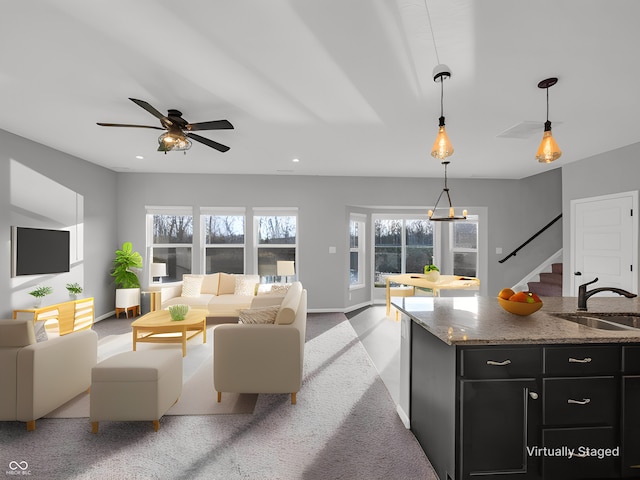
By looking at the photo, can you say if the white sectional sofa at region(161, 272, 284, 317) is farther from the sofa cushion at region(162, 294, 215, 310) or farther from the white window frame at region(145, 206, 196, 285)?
the white window frame at region(145, 206, 196, 285)

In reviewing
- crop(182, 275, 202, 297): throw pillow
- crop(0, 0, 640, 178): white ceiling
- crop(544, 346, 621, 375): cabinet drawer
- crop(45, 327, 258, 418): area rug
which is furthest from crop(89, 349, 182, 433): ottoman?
crop(182, 275, 202, 297): throw pillow

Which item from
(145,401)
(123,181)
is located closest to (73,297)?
(123,181)

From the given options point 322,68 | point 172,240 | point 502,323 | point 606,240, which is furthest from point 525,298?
point 172,240

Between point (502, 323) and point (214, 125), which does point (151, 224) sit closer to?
point (214, 125)

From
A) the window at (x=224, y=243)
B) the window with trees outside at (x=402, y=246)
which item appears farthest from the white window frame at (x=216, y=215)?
the window with trees outside at (x=402, y=246)

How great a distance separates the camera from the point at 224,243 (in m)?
6.70

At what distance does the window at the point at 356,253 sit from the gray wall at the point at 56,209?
471 centimetres

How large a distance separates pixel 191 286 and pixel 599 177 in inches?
267

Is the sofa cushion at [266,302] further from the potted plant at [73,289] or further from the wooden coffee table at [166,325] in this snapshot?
the potted plant at [73,289]

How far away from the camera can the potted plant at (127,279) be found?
578 centimetres

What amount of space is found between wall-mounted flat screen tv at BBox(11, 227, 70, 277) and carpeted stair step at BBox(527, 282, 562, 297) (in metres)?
8.11

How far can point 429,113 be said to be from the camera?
336 cm

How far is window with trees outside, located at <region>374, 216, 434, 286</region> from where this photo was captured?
7.72 meters

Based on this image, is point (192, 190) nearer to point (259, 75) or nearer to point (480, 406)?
point (259, 75)
